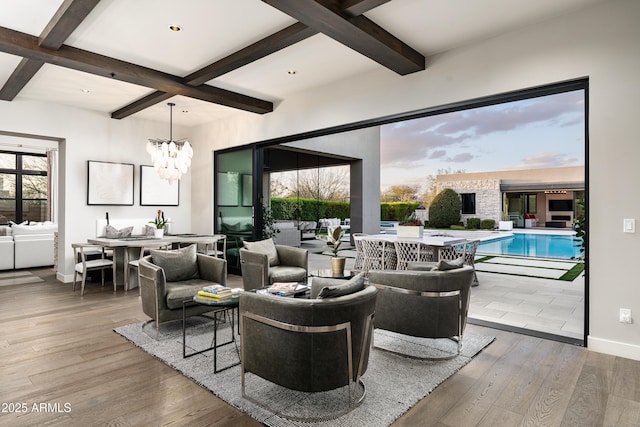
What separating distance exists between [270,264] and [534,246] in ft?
31.4

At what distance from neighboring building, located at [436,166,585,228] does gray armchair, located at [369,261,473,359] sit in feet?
41.5

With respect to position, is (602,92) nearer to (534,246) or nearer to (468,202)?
(534,246)

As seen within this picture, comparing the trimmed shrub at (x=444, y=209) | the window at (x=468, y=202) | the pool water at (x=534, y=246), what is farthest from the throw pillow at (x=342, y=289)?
the window at (x=468, y=202)

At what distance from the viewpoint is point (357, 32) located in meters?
3.36

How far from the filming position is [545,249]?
35.4ft

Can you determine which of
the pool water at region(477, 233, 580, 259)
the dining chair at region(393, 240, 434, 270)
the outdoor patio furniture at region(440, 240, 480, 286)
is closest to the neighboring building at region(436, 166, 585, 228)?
the pool water at region(477, 233, 580, 259)

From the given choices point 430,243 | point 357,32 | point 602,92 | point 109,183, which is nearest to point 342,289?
point 357,32

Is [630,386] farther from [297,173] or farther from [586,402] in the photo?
[297,173]

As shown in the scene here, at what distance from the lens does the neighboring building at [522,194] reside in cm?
1412

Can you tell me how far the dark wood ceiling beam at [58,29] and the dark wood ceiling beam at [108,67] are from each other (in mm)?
142

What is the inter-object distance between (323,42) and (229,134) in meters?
3.52

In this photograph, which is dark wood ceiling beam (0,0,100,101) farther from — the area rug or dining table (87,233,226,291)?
the area rug

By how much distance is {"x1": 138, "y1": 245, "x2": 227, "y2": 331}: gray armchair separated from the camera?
3.58 meters

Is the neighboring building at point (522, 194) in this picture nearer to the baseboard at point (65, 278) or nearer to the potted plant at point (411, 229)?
the potted plant at point (411, 229)
